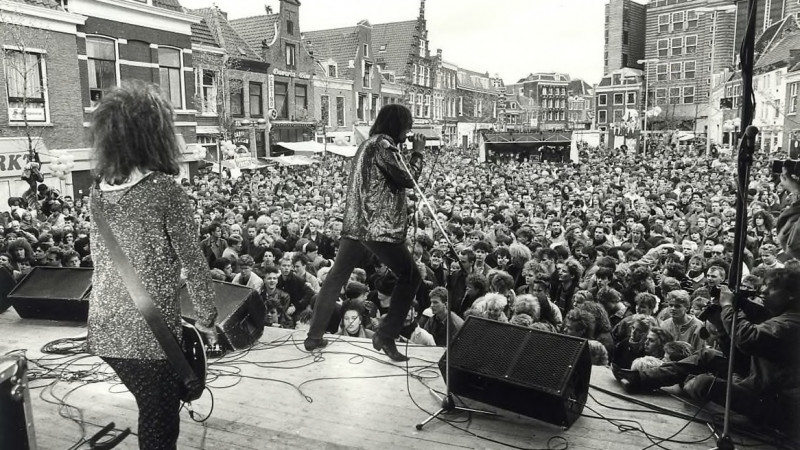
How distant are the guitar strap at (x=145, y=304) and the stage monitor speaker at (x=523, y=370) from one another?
1526 millimetres

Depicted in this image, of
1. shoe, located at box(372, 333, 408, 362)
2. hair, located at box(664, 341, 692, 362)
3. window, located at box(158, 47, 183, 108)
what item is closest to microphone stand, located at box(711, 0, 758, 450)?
hair, located at box(664, 341, 692, 362)

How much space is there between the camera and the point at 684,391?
322 cm

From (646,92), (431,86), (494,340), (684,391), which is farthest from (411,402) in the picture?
(646,92)

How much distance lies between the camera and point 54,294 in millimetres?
4594

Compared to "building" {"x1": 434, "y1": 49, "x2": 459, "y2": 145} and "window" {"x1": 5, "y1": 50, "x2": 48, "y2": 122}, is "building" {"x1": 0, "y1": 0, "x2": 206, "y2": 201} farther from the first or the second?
"building" {"x1": 434, "y1": 49, "x2": 459, "y2": 145}

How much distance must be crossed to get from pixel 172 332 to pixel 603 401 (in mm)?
2297

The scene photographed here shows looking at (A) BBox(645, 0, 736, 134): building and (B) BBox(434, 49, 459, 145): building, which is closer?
(B) BBox(434, 49, 459, 145): building

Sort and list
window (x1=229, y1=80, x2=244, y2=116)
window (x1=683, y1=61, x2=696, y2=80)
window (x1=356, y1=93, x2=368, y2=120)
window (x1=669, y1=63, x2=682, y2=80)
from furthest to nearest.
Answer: window (x1=669, y1=63, x2=682, y2=80) < window (x1=683, y1=61, x2=696, y2=80) < window (x1=356, y1=93, x2=368, y2=120) < window (x1=229, y1=80, x2=244, y2=116)

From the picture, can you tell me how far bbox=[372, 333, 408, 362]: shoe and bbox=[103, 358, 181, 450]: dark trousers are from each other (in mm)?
1553

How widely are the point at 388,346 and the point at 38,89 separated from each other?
14195 mm

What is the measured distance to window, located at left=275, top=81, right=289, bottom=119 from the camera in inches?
998

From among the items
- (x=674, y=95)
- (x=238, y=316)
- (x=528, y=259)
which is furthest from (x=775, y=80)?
(x=238, y=316)

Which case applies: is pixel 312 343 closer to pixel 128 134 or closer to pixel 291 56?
pixel 128 134

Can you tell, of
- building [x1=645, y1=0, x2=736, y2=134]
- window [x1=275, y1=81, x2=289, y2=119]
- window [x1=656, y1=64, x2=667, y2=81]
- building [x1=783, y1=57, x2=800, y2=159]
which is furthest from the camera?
window [x1=656, y1=64, x2=667, y2=81]
